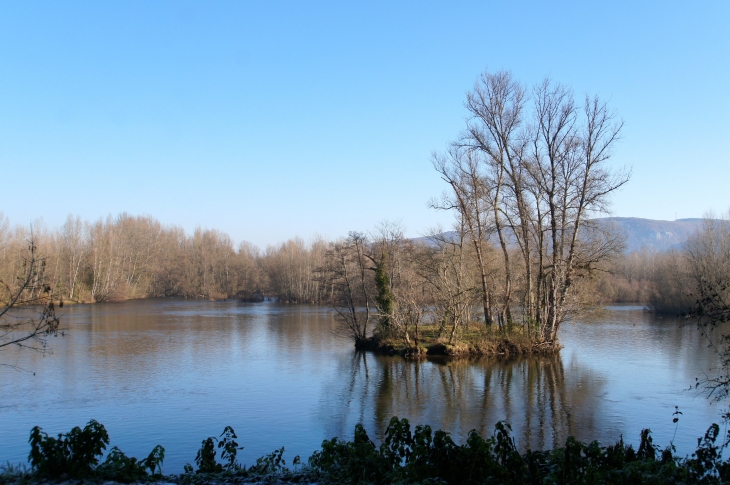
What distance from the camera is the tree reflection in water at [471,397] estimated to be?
13250mm

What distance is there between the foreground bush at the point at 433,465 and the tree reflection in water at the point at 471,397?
412 cm

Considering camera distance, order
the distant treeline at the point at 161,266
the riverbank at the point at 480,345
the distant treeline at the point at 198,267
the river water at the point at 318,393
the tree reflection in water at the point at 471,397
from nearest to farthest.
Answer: the river water at the point at 318,393 → the tree reflection in water at the point at 471,397 → the riverbank at the point at 480,345 → the distant treeline at the point at 198,267 → the distant treeline at the point at 161,266

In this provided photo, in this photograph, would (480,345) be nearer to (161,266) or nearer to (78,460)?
(78,460)

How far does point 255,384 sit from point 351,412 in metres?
5.08

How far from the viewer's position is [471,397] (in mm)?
16797

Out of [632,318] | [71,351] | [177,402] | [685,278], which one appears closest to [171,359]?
[71,351]

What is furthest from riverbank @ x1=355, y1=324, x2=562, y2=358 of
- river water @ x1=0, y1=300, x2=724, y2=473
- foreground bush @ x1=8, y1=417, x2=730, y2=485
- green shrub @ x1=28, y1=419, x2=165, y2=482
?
green shrub @ x1=28, y1=419, x2=165, y2=482

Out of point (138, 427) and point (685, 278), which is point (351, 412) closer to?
point (138, 427)

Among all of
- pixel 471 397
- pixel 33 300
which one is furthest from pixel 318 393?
pixel 33 300

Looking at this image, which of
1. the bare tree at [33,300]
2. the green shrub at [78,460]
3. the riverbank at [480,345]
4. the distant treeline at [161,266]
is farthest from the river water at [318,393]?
the distant treeline at [161,266]

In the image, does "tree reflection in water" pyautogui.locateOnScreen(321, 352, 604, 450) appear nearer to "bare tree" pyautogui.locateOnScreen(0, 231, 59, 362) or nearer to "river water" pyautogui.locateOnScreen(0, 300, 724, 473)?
"river water" pyautogui.locateOnScreen(0, 300, 724, 473)

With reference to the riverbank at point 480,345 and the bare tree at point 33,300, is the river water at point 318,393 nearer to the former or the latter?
the riverbank at point 480,345

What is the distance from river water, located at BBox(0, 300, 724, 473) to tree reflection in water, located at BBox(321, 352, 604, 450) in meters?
0.06

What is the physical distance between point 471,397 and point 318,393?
15.4 feet
